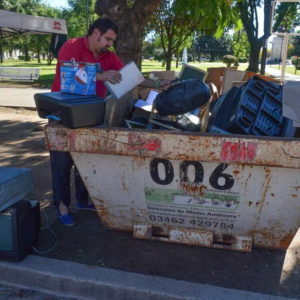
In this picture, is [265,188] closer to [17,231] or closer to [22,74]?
[17,231]

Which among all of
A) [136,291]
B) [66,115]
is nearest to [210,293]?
[136,291]

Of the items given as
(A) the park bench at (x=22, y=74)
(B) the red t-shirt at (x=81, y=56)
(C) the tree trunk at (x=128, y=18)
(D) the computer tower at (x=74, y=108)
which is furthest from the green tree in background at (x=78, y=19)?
(D) the computer tower at (x=74, y=108)

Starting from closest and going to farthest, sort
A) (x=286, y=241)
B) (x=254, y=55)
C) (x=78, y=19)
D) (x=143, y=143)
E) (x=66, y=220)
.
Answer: (x=143, y=143), (x=286, y=241), (x=66, y=220), (x=254, y=55), (x=78, y=19)

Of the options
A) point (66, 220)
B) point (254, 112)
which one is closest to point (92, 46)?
point (254, 112)

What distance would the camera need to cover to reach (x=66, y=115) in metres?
2.42

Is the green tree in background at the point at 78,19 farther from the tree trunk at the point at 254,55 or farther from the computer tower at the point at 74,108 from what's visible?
the computer tower at the point at 74,108

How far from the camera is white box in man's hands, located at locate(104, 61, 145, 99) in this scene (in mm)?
2639

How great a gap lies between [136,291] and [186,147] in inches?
39.4

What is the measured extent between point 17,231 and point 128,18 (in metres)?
3.29

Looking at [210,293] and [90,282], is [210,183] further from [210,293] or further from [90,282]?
[90,282]

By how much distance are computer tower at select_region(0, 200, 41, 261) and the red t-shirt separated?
1.04m

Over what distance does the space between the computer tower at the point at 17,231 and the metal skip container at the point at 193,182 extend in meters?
0.50

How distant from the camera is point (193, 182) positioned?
2533mm

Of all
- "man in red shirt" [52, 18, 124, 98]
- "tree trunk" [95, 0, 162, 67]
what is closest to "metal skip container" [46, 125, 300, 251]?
"man in red shirt" [52, 18, 124, 98]
